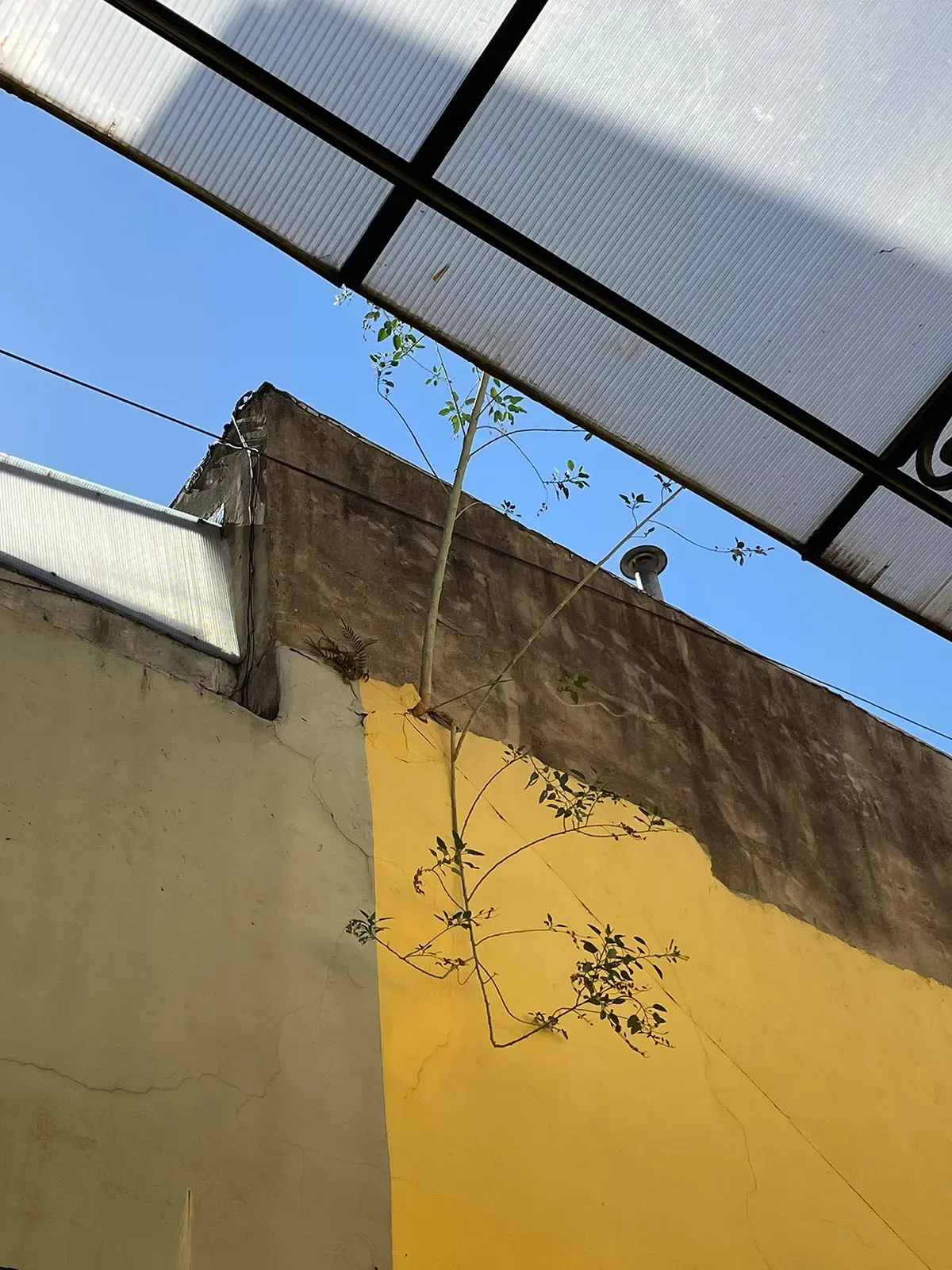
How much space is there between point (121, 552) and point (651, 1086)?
2.49 metres

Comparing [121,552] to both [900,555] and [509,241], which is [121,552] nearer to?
[509,241]

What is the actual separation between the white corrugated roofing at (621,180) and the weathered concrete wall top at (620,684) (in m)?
2.08

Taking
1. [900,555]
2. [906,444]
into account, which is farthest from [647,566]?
[906,444]

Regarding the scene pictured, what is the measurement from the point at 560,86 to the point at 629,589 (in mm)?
3589

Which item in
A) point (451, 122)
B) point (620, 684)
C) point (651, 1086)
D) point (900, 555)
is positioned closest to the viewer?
point (451, 122)

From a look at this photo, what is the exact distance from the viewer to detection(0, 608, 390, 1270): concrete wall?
112 inches

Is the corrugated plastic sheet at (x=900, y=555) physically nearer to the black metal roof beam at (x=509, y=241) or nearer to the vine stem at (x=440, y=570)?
the black metal roof beam at (x=509, y=241)

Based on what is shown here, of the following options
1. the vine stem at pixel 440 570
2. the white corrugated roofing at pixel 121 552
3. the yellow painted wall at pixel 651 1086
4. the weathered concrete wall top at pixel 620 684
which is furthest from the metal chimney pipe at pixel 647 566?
the white corrugated roofing at pixel 121 552

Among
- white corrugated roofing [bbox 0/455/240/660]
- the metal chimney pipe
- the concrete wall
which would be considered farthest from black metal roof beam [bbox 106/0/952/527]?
Answer: the metal chimney pipe

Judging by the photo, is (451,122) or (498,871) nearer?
(451,122)

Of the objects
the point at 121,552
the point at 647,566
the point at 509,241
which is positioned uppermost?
the point at 647,566

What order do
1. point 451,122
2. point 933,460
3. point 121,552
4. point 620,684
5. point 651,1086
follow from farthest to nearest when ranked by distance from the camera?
point 620,684 → point 121,552 → point 651,1086 → point 933,460 → point 451,122

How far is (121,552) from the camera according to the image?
171 inches

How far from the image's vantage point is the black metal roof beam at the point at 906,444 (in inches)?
91.9
